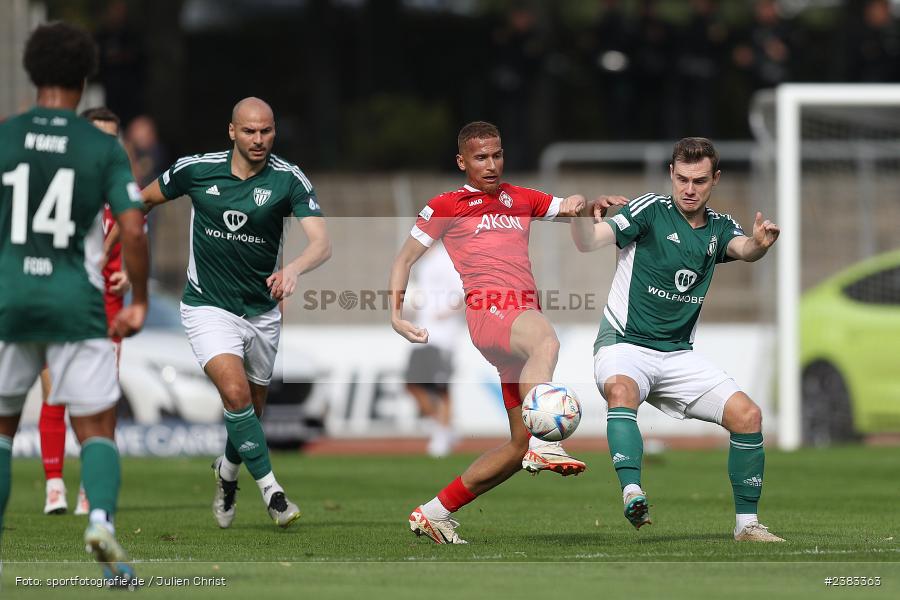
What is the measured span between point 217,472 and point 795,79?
16.8 meters

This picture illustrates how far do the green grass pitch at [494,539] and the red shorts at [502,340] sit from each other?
0.87 metres

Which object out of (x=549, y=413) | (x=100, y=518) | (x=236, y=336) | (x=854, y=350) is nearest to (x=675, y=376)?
(x=549, y=413)

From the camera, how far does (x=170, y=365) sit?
58.5 feet

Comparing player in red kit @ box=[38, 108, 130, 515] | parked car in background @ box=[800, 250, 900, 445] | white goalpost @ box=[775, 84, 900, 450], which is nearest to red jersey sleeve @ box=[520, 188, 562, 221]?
player in red kit @ box=[38, 108, 130, 515]

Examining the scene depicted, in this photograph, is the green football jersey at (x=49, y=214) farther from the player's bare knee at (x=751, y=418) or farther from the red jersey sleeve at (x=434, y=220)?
the player's bare knee at (x=751, y=418)

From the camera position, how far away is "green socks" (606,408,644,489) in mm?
9125

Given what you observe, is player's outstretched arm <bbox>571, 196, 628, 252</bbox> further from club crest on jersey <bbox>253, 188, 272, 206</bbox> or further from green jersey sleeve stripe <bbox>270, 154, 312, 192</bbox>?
club crest on jersey <bbox>253, 188, 272, 206</bbox>

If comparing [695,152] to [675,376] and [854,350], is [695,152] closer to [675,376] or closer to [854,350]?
[675,376]

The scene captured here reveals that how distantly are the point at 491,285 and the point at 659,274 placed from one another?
95 cm

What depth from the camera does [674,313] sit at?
9.54 m

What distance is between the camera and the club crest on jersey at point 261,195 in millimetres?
10344

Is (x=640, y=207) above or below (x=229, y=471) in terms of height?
above

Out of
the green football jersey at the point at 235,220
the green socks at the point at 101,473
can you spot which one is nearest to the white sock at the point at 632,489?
the green football jersey at the point at 235,220

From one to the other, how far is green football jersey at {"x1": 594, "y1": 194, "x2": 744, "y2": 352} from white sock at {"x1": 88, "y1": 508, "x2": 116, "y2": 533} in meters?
3.42
